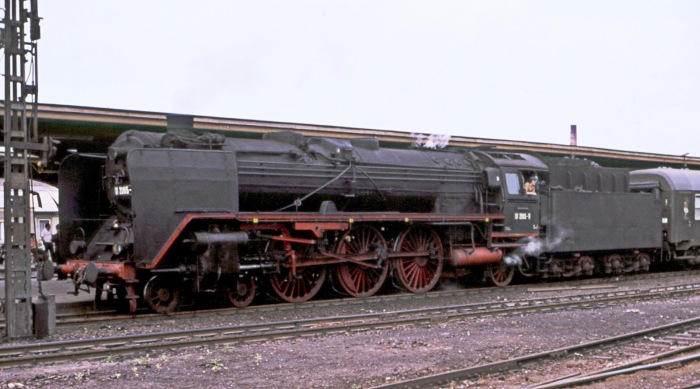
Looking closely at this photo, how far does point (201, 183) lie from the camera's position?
41.1 ft

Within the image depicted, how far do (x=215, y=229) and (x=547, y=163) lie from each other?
972 centimetres

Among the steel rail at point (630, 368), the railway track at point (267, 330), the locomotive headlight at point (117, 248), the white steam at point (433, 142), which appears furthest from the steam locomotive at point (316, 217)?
the steel rail at point (630, 368)

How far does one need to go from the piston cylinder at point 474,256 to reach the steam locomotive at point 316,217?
0.04 metres

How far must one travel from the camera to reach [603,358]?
8633 mm

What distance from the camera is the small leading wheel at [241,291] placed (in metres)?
13.3

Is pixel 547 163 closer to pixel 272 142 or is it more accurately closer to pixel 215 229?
pixel 272 142

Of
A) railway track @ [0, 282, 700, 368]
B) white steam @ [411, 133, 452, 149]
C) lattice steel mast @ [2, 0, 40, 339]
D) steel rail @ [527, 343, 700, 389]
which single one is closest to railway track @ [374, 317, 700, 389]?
steel rail @ [527, 343, 700, 389]

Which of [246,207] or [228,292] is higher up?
[246,207]

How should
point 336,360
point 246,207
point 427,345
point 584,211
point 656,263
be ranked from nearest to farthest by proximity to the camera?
point 336,360 < point 427,345 < point 246,207 < point 584,211 < point 656,263

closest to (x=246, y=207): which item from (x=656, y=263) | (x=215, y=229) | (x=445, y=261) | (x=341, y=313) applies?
(x=215, y=229)

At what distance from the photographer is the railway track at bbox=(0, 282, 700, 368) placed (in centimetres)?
876

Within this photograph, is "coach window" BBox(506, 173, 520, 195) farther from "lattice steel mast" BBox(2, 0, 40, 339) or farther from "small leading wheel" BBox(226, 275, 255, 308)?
"lattice steel mast" BBox(2, 0, 40, 339)

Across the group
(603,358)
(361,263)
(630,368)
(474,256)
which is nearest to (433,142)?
(474,256)

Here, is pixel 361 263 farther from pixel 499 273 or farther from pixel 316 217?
pixel 499 273
